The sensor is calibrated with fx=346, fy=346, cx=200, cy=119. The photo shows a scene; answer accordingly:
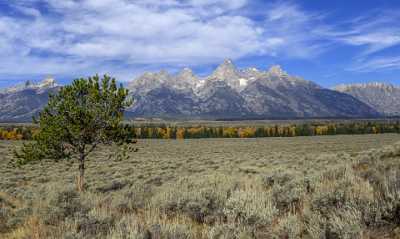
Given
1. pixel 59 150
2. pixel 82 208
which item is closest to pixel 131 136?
pixel 59 150

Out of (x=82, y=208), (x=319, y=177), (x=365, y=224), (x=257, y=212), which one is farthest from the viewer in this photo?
(x=319, y=177)

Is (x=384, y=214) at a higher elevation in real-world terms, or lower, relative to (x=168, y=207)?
higher

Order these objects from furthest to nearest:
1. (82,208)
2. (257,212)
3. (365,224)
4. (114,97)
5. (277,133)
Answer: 1. (277,133)
2. (114,97)
3. (82,208)
4. (257,212)
5. (365,224)

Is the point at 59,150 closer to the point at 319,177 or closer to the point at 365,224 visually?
the point at 319,177

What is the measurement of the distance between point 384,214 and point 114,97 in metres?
13.6

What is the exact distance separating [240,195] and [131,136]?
11.2 metres

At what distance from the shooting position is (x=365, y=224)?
5.20 metres

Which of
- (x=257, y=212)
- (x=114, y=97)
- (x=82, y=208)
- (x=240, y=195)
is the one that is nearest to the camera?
(x=257, y=212)

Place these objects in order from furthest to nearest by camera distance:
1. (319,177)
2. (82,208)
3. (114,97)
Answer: (114,97), (319,177), (82,208)

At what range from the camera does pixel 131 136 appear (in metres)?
17.5

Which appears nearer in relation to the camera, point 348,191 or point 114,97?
point 348,191

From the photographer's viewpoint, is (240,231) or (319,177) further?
(319,177)

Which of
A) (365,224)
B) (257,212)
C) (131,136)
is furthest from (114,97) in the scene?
(365,224)

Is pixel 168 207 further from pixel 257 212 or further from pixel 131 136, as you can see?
pixel 131 136
